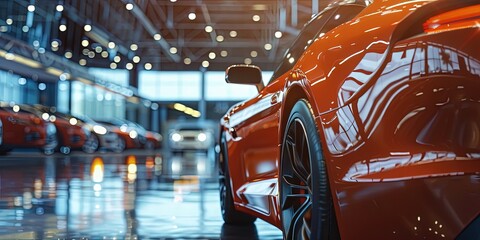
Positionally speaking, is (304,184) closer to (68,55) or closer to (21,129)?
(21,129)

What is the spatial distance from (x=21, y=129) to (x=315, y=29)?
16.7 metres

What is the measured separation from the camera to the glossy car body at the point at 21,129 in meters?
19.2

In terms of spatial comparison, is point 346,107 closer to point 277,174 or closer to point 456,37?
point 456,37

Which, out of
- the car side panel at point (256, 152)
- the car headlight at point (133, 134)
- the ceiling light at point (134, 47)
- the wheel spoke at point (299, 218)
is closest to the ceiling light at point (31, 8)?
the car headlight at point (133, 134)

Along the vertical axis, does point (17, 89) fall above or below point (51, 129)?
above

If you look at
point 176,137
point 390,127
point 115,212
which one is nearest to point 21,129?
point 176,137

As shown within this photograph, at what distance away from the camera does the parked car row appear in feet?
64.1

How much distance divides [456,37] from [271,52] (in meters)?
47.9

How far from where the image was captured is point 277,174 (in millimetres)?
3834

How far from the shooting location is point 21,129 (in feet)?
65.2

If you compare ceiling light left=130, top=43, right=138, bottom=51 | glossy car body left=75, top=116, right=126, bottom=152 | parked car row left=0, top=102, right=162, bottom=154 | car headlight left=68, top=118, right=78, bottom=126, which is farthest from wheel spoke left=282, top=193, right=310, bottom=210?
ceiling light left=130, top=43, right=138, bottom=51

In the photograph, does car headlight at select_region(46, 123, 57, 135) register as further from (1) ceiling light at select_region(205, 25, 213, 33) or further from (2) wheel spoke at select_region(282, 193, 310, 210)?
(2) wheel spoke at select_region(282, 193, 310, 210)

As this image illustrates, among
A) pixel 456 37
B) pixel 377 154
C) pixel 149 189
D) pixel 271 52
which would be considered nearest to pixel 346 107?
pixel 377 154

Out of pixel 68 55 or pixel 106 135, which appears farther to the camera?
pixel 68 55
